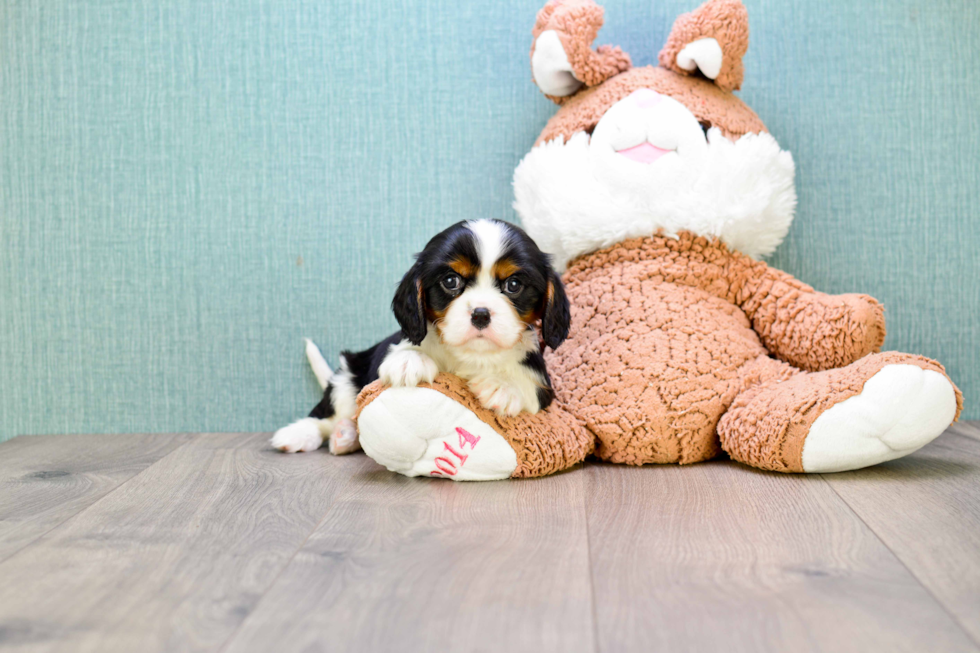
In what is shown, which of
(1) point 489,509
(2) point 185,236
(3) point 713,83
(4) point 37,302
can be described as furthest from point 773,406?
(4) point 37,302

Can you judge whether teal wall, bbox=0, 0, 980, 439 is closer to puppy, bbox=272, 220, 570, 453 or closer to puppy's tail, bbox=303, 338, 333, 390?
puppy's tail, bbox=303, 338, 333, 390

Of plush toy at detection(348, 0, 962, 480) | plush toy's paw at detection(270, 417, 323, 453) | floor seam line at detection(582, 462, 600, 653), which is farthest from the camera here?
plush toy's paw at detection(270, 417, 323, 453)

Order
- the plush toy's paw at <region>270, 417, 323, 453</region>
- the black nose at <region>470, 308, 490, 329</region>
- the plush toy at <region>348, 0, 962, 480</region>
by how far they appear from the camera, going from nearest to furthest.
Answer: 1. the black nose at <region>470, 308, 490, 329</region>
2. the plush toy at <region>348, 0, 962, 480</region>
3. the plush toy's paw at <region>270, 417, 323, 453</region>

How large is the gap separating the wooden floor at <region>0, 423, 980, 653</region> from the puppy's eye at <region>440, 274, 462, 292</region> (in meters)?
0.43

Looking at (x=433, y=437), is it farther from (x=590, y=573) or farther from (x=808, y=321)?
(x=808, y=321)

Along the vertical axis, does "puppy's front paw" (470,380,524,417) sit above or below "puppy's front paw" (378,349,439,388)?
below

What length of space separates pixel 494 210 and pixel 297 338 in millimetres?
724

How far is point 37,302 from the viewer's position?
88.1 inches

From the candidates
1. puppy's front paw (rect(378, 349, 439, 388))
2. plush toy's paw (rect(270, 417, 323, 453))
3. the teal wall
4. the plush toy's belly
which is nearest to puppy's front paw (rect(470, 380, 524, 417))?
puppy's front paw (rect(378, 349, 439, 388))

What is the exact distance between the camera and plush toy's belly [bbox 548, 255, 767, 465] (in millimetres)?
1677

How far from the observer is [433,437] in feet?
5.10

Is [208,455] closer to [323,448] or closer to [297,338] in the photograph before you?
[323,448]

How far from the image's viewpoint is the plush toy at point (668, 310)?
1539 millimetres

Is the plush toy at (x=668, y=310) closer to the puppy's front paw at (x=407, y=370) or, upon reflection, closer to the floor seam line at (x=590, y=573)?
the puppy's front paw at (x=407, y=370)
